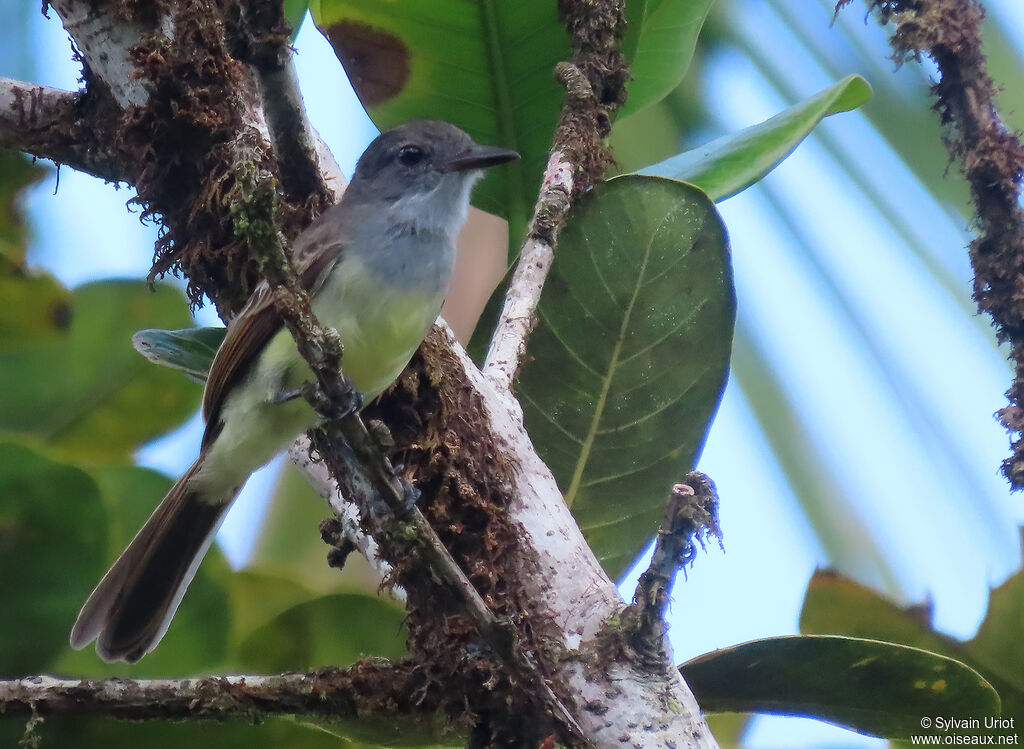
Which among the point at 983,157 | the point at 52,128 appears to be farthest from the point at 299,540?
the point at 983,157

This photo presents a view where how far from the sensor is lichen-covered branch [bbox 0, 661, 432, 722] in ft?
5.69

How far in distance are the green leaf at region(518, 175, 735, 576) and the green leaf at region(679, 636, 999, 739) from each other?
1.65ft

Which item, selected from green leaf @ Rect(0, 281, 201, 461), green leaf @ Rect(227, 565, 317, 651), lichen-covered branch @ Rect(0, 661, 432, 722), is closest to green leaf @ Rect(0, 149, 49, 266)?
green leaf @ Rect(0, 281, 201, 461)

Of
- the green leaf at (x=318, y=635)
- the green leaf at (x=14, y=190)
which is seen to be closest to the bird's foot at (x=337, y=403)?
the green leaf at (x=318, y=635)

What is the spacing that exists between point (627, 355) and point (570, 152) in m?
0.51

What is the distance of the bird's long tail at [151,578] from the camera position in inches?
92.3

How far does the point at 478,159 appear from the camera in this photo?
268cm

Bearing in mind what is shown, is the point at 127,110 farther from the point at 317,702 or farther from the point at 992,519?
the point at 992,519

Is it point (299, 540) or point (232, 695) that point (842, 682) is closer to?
point (232, 695)

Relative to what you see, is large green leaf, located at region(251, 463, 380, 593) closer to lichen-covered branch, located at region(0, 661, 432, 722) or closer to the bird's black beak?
lichen-covered branch, located at region(0, 661, 432, 722)

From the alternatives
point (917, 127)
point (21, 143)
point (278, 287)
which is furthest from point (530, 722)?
point (21, 143)

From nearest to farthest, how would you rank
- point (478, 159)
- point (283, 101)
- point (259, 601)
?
1. point (283, 101)
2. point (259, 601)
3. point (478, 159)

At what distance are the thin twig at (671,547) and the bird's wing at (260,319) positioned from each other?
1.01 meters

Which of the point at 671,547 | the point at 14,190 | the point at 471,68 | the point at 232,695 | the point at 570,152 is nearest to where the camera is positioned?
the point at 671,547
